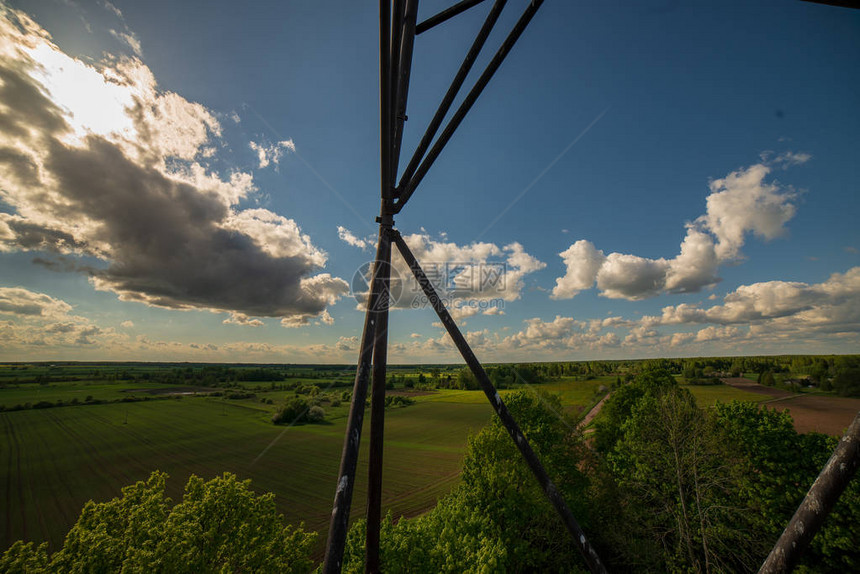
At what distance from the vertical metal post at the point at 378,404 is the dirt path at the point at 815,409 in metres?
32.6

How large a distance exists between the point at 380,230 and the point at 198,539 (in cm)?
1623

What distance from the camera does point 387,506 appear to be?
2848 centimetres

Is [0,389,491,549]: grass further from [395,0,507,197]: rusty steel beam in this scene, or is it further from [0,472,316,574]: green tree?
[395,0,507,197]: rusty steel beam

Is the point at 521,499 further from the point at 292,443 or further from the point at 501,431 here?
the point at 292,443

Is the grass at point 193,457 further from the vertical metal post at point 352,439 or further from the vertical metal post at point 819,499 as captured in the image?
the vertical metal post at point 819,499

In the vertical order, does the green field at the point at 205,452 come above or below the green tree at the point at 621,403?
below

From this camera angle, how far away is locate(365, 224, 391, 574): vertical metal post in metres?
3.80

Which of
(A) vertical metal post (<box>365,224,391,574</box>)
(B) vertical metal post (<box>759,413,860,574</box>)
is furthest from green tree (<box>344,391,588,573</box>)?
(B) vertical metal post (<box>759,413,860,574</box>)

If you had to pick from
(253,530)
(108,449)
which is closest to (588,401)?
(253,530)

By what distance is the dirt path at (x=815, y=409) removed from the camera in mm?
27845

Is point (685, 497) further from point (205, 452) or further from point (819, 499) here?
point (205, 452)

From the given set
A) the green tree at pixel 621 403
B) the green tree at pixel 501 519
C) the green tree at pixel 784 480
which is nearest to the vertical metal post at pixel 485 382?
the green tree at pixel 501 519

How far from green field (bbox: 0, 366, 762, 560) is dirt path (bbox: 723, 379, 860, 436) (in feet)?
14.3

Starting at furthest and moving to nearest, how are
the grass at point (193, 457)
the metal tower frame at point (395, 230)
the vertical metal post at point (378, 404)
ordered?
the grass at point (193, 457), the vertical metal post at point (378, 404), the metal tower frame at point (395, 230)
